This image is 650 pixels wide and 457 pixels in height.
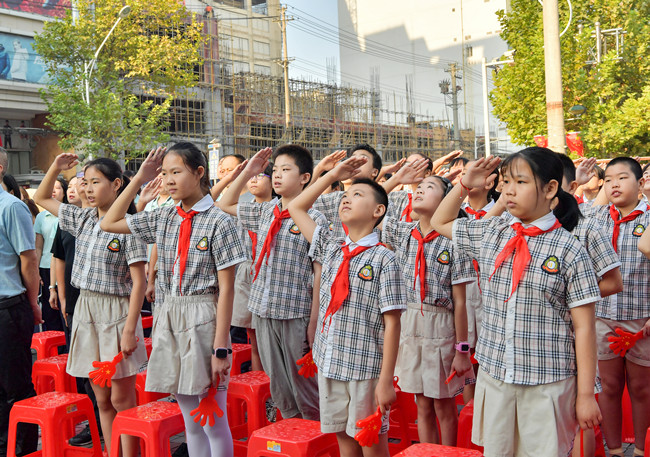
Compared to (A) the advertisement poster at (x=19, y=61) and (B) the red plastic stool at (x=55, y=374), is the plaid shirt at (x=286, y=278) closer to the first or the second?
(B) the red plastic stool at (x=55, y=374)

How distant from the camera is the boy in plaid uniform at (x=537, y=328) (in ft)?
7.95

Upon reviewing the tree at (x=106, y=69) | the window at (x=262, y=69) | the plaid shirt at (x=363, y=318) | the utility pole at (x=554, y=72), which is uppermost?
the window at (x=262, y=69)

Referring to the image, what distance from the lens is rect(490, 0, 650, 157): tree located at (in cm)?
1155

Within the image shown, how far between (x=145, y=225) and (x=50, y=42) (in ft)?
57.1

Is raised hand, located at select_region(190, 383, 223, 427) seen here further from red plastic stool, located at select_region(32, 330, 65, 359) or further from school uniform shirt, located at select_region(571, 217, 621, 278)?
red plastic stool, located at select_region(32, 330, 65, 359)

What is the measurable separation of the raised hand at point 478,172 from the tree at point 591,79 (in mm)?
9531

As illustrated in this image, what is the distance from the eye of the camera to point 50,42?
61.2 feet

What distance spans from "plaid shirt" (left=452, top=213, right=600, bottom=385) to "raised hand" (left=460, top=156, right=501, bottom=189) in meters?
0.34

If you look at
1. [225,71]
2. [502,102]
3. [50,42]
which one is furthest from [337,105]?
[502,102]

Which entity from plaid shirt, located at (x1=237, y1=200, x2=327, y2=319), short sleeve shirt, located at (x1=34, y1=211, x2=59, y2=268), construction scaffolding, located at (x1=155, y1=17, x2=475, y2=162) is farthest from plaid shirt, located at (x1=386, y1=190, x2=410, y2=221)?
construction scaffolding, located at (x1=155, y1=17, x2=475, y2=162)

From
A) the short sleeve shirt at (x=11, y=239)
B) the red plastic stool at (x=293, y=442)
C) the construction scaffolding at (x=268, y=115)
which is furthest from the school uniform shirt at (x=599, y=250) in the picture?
the construction scaffolding at (x=268, y=115)

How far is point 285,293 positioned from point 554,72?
199 inches

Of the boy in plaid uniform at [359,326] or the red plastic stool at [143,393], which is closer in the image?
the boy in plaid uniform at [359,326]

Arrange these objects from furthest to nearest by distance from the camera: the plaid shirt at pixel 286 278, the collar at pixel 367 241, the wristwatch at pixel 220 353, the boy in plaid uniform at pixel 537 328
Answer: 1. the plaid shirt at pixel 286 278
2. the wristwatch at pixel 220 353
3. the collar at pixel 367 241
4. the boy in plaid uniform at pixel 537 328
